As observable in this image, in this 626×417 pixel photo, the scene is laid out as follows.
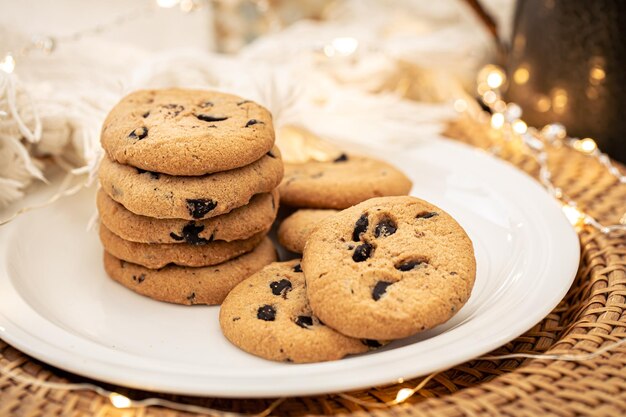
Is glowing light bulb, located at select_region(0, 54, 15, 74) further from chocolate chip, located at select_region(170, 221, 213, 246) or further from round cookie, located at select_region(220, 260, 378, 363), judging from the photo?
round cookie, located at select_region(220, 260, 378, 363)

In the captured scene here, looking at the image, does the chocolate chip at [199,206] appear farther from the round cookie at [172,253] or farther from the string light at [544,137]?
the string light at [544,137]

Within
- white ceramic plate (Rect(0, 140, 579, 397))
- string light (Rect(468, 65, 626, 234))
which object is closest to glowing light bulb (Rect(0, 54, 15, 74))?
white ceramic plate (Rect(0, 140, 579, 397))

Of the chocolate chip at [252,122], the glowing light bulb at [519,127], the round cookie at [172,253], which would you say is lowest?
the round cookie at [172,253]

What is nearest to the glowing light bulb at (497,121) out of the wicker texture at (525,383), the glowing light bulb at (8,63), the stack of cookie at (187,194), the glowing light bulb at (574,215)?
the glowing light bulb at (574,215)

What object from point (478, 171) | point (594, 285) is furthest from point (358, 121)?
point (594, 285)

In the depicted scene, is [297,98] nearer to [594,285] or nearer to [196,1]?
[196,1]
